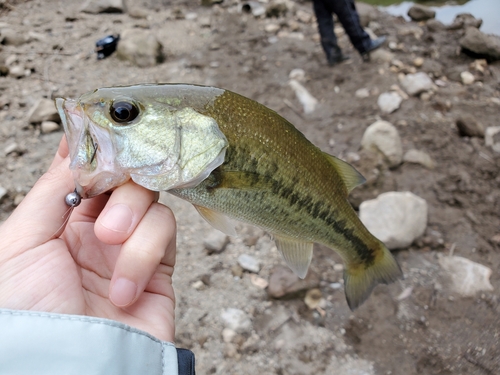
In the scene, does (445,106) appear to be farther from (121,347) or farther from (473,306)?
(121,347)

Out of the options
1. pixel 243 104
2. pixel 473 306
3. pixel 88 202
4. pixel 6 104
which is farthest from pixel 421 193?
pixel 6 104

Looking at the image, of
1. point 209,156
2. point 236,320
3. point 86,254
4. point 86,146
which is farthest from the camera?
point 236,320

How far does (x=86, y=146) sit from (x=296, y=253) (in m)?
1.14

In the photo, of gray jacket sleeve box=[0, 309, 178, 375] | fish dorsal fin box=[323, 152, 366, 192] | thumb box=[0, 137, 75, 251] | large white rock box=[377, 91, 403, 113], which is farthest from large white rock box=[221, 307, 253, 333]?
large white rock box=[377, 91, 403, 113]

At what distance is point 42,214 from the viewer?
5.40ft

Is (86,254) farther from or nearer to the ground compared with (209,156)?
nearer to the ground

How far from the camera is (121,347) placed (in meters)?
1.42

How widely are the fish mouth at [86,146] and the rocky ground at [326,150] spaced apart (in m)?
1.97

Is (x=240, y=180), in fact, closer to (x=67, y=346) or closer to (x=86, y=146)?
(x=86, y=146)

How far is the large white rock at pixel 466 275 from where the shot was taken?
3289mm

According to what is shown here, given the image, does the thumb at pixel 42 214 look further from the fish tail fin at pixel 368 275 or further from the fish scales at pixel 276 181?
the fish tail fin at pixel 368 275

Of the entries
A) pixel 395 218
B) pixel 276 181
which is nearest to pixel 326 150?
pixel 395 218

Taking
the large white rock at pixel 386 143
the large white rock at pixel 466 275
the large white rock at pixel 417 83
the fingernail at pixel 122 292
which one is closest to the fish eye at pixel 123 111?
the fingernail at pixel 122 292

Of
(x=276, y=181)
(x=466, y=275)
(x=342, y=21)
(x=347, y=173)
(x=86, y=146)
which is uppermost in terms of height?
(x=86, y=146)
